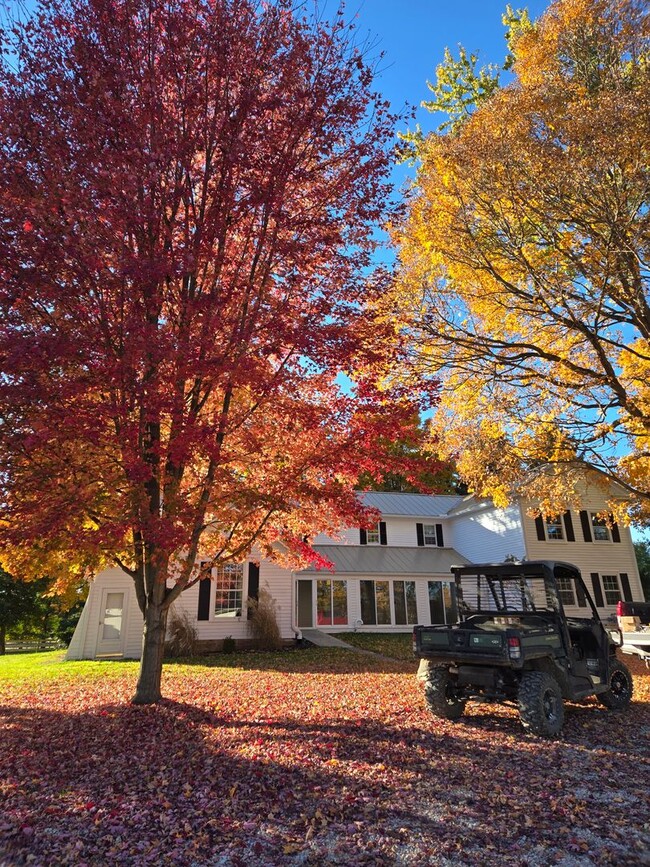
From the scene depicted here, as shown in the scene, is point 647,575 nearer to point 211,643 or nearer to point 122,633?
point 211,643

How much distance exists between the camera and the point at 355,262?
7738mm

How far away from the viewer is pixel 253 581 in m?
19.1

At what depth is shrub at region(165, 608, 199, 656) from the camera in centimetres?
1666

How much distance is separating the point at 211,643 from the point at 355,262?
15060mm

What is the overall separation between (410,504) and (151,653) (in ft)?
67.9

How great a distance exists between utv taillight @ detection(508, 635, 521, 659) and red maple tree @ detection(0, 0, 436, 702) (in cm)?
290

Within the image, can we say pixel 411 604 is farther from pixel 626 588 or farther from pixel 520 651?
pixel 520 651

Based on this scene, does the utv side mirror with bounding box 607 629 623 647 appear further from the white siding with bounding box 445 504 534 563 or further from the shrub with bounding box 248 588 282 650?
the white siding with bounding box 445 504 534 563

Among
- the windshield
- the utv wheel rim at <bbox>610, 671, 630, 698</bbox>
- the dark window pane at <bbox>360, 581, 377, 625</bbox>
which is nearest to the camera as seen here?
the windshield

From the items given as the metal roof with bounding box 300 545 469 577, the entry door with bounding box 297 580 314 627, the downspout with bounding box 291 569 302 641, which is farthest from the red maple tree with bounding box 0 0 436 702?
the metal roof with bounding box 300 545 469 577

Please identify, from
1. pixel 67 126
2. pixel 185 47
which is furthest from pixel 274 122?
pixel 67 126

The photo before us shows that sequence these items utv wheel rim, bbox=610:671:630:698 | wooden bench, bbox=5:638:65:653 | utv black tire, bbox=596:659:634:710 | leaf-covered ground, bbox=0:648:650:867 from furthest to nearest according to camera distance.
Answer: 1. wooden bench, bbox=5:638:65:653
2. utv wheel rim, bbox=610:671:630:698
3. utv black tire, bbox=596:659:634:710
4. leaf-covered ground, bbox=0:648:650:867

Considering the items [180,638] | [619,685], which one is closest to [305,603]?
[180,638]

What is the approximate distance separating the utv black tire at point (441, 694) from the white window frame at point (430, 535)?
20.1 metres
